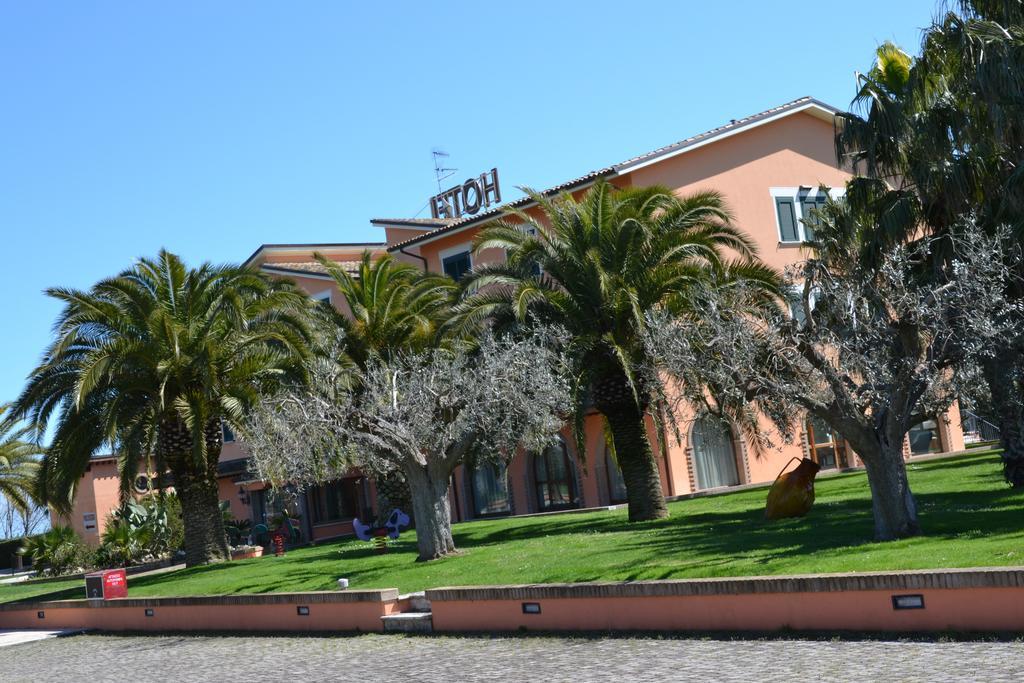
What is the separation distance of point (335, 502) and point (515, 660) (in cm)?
2918

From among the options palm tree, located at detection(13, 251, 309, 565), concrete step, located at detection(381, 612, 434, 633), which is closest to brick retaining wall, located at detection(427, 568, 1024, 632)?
concrete step, located at detection(381, 612, 434, 633)

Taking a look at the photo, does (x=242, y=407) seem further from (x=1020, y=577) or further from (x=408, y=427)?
(x=1020, y=577)

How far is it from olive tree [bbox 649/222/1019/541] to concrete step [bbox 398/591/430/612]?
Result: 505 cm

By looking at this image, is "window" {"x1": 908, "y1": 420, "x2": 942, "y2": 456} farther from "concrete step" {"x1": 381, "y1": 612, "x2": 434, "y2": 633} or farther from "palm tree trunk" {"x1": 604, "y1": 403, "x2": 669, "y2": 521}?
"concrete step" {"x1": 381, "y1": 612, "x2": 434, "y2": 633}

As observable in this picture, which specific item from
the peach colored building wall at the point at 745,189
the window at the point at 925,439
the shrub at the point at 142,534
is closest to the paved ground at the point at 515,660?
the peach colored building wall at the point at 745,189

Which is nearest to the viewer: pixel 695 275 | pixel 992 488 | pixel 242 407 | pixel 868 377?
pixel 868 377

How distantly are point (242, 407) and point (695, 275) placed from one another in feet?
37.6

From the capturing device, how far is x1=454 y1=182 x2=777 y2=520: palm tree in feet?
73.3

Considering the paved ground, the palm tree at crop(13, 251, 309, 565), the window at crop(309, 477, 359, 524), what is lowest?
the paved ground

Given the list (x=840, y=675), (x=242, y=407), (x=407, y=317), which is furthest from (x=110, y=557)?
(x=840, y=675)

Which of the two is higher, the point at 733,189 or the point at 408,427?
the point at 733,189

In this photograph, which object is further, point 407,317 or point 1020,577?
point 407,317

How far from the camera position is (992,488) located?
66.6 feet

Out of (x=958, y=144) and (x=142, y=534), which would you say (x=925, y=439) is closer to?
(x=958, y=144)
